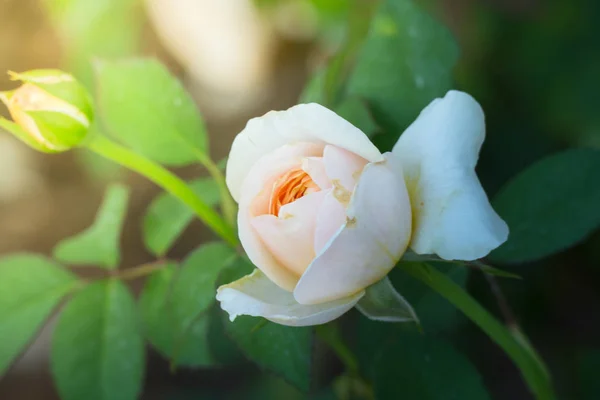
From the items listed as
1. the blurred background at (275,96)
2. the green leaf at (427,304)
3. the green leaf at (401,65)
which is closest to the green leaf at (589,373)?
the blurred background at (275,96)

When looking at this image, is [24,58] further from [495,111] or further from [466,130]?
[466,130]

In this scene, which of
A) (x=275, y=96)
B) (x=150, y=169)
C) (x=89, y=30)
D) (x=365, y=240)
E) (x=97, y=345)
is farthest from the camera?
(x=275, y=96)

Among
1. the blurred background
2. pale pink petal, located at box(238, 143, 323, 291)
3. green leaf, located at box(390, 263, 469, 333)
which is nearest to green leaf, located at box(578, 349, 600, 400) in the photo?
the blurred background

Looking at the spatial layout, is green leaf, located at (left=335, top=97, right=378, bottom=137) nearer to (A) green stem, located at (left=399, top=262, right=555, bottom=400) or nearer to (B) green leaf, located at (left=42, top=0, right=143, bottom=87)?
(A) green stem, located at (left=399, top=262, right=555, bottom=400)

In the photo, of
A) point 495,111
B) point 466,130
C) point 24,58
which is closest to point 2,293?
point 466,130

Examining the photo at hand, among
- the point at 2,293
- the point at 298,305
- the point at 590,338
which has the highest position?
the point at 298,305

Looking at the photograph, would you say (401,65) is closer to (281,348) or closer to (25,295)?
(281,348)

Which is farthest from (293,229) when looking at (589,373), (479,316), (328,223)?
(589,373)
